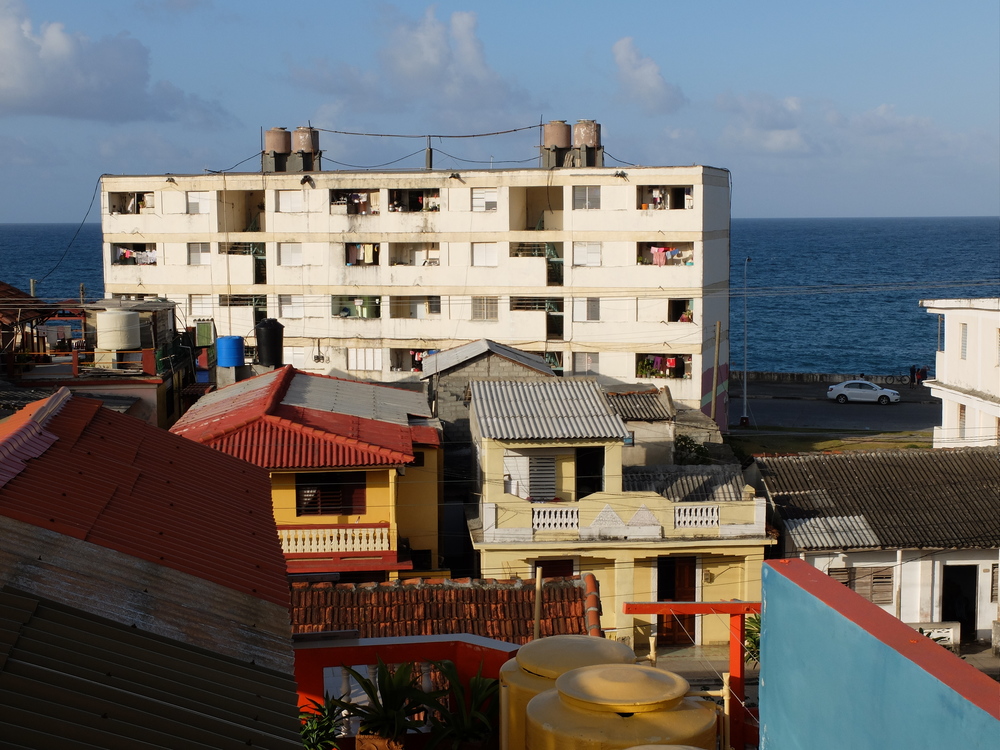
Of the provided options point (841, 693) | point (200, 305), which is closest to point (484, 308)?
point (200, 305)

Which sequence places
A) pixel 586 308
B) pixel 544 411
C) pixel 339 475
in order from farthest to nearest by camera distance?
pixel 586 308, pixel 544 411, pixel 339 475

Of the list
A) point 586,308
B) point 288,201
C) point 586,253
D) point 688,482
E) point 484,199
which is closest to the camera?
point 688,482

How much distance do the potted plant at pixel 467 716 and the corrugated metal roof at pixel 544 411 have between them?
52.2ft

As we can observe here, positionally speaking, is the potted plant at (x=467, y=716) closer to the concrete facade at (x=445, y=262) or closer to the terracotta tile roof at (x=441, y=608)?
the terracotta tile roof at (x=441, y=608)

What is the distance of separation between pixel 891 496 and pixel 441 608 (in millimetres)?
17204

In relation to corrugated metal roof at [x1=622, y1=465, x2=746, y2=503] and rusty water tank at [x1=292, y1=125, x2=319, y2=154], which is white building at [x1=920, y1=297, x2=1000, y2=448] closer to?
corrugated metal roof at [x1=622, y1=465, x2=746, y2=503]

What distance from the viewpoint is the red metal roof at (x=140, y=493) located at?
10836 millimetres

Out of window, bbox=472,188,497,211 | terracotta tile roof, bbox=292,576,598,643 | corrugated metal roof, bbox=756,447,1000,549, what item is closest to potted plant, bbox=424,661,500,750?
terracotta tile roof, bbox=292,576,598,643

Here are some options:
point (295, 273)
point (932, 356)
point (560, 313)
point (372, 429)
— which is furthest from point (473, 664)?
point (932, 356)

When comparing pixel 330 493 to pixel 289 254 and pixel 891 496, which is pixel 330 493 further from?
pixel 289 254

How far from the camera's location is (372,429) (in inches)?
1234

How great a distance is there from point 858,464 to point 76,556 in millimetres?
28245

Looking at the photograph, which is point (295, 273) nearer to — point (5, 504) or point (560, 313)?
point (560, 313)

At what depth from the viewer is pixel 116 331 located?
36.3 meters
